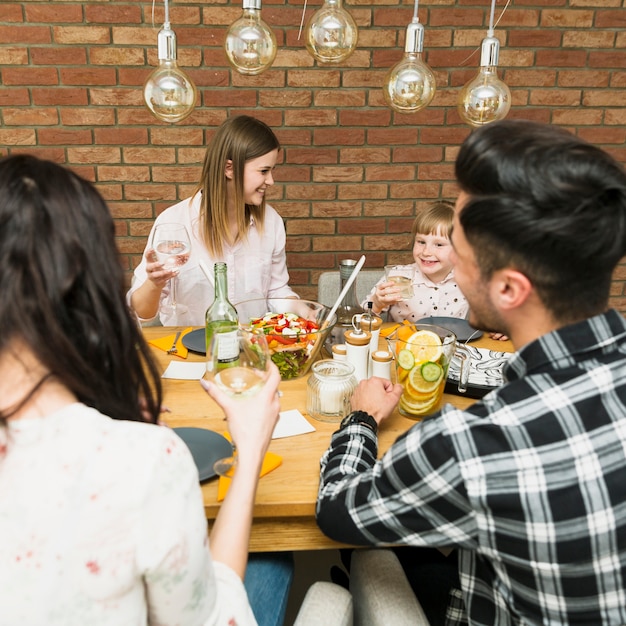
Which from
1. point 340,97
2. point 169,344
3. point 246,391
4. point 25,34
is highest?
point 25,34

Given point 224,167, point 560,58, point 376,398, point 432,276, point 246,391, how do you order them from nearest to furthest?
1. point 246,391
2. point 376,398
3. point 224,167
4. point 432,276
5. point 560,58

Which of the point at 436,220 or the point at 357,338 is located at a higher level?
the point at 436,220

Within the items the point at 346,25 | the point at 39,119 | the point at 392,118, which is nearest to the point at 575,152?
the point at 346,25

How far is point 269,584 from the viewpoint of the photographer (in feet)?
4.14

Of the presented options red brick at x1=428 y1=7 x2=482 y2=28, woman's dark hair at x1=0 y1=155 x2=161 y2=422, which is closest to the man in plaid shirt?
woman's dark hair at x1=0 y1=155 x2=161 y2=422

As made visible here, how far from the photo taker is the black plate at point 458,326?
2.03 m

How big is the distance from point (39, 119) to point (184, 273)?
1.14 meters

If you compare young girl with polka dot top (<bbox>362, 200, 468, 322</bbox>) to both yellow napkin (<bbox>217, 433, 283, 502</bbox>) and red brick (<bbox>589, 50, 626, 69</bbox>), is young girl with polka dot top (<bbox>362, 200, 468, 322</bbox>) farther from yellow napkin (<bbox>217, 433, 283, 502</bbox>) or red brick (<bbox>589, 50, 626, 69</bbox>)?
red brick (<bbox>589, 50, 626, 69</bbox>)

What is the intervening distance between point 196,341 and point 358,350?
0.56 m

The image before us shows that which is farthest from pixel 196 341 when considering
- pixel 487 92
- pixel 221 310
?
pixel 487 92

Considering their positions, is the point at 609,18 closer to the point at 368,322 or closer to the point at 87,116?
the point at 368,322

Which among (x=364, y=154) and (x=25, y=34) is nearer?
(x=25, y=34)

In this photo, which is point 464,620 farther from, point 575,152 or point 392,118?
point 392,118

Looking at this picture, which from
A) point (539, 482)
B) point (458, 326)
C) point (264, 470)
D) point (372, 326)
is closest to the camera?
point (539, 482)
